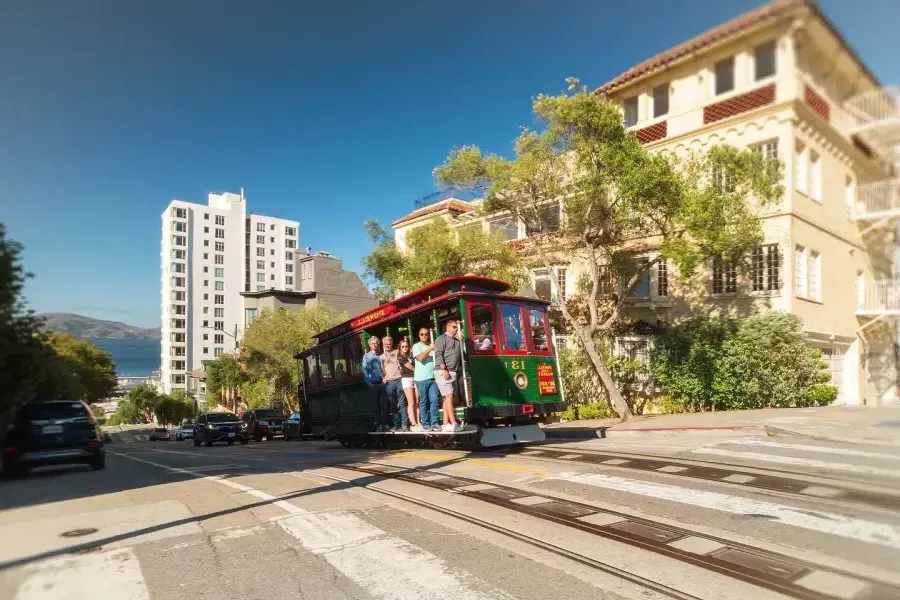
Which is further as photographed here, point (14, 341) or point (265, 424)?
point (265, 424)

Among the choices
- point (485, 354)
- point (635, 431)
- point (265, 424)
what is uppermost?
point (485, 354)

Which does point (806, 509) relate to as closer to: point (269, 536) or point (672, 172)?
point (269, 536)

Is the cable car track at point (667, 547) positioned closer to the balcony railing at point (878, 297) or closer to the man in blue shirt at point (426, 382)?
the man in blue shirt at point (426, 382)

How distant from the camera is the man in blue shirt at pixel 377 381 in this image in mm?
12859

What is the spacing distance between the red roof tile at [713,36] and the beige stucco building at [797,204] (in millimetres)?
68

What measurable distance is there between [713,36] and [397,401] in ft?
30.7

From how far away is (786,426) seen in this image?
37.8ft

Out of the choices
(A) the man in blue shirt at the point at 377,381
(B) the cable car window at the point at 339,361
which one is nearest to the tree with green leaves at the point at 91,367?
(B) the cable car window at the point at 339,361

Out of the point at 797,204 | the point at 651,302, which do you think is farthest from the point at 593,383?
the point at 797,204

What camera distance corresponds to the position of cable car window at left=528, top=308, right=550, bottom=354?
12195 millimetres

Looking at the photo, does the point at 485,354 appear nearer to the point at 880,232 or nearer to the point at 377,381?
the point at 377,381

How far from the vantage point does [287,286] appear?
105 m

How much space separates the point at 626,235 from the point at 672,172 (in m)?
3.34

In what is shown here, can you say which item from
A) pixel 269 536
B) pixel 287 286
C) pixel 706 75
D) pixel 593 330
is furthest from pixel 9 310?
pixel 287 286
